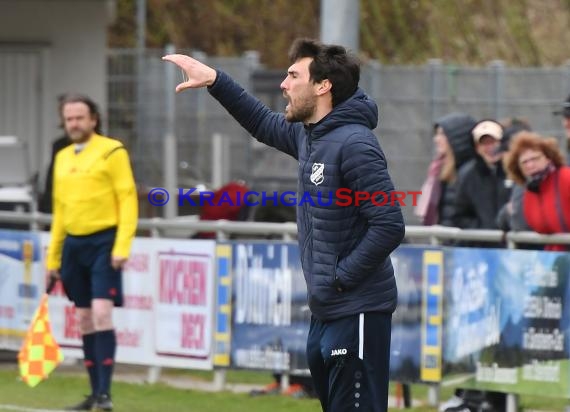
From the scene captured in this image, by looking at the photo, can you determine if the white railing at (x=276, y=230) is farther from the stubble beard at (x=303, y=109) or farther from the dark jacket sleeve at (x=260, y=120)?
the stubble beard at (x=303, y=109)

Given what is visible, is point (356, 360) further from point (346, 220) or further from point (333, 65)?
point (333, 65)

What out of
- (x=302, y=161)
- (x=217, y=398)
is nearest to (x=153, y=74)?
(x=217, y=398)

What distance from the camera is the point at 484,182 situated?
10.5m

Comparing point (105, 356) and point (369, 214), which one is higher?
point (369, 214)

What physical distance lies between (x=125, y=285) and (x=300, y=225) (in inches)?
194

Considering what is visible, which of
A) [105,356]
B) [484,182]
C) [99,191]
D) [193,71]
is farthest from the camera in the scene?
[484,182]

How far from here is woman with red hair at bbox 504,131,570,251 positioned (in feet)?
31.5

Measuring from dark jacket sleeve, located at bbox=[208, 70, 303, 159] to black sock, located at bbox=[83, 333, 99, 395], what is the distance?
3417 mm

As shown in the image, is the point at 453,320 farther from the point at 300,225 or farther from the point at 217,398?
the point at 300,225

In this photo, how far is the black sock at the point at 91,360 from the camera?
1022 cm

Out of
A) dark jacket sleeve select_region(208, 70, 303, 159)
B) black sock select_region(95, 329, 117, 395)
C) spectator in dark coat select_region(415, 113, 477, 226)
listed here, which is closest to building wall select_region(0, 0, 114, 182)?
black sock select_region(95, 329, 117, 395)

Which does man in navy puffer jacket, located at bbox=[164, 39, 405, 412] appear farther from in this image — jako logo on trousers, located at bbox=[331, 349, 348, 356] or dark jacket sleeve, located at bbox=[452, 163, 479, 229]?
dark jacket sleeve, located at bbox=[452, 163, 479, 229]

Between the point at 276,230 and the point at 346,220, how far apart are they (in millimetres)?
4292

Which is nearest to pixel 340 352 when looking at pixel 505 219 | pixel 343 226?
pixel 343 226
